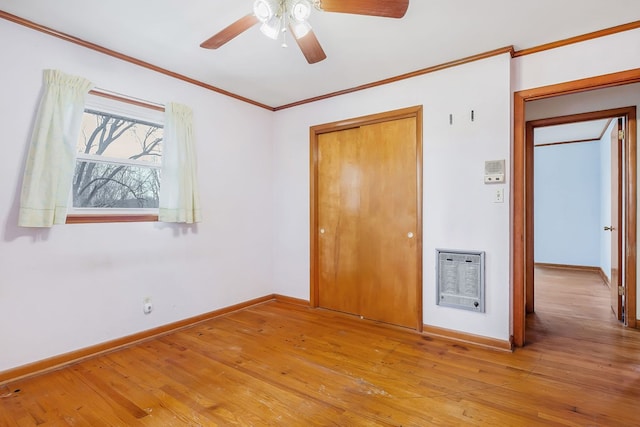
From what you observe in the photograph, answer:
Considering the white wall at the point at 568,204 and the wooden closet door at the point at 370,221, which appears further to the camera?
the white wall at the point at 568,204

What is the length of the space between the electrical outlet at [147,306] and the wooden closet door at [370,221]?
178 cm

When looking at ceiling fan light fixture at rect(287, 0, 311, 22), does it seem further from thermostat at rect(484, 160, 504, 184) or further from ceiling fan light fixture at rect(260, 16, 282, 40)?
thermostat at rect(484, 160, 504, 184)

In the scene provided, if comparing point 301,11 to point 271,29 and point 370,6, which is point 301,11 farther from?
point 370,6

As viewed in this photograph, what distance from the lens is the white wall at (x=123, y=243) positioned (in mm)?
2102

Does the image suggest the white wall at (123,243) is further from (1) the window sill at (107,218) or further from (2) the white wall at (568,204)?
(2) the white wall at (568,204)

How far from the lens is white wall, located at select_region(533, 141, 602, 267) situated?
223 inches

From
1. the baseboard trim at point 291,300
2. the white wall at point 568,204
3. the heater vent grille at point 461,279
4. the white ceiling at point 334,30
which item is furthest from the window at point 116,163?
the white wall at point 568,204

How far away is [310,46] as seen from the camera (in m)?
1.98

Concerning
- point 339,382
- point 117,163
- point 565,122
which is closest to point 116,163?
point 117,163

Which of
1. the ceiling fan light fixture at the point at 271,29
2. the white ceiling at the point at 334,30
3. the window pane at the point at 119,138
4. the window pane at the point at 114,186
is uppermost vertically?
the white ceiling at the point at 334,30

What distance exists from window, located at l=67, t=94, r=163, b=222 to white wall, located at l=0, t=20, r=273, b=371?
0.13 metres

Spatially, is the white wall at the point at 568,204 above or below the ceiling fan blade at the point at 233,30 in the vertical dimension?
below

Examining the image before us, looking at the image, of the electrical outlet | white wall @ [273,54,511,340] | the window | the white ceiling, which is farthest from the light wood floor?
the white ceiling

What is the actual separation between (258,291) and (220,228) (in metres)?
0.98
